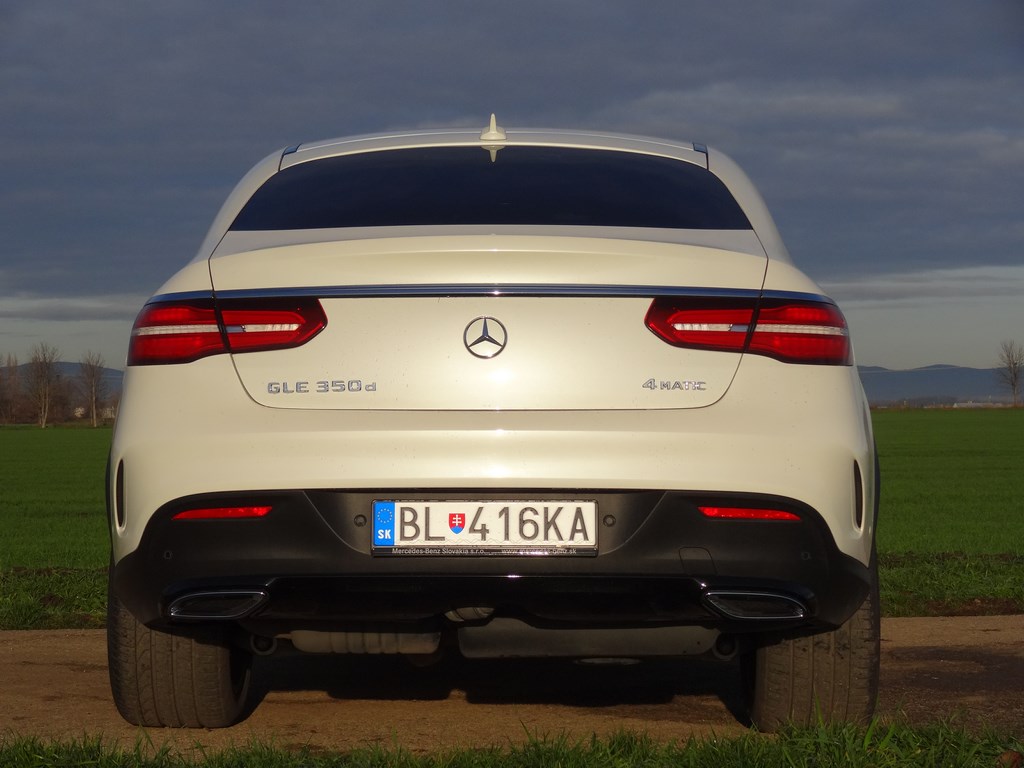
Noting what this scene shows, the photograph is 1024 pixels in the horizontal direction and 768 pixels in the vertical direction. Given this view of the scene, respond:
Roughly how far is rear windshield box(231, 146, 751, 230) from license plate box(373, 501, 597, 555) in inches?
32.7

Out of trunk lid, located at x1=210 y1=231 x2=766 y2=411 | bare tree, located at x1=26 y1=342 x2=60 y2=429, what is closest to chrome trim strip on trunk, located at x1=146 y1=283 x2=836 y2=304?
trunk lid, located at x1=210 y1=231 x2=766 y2=411

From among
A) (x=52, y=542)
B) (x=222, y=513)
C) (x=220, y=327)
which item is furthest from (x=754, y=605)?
(x=52, y=542)

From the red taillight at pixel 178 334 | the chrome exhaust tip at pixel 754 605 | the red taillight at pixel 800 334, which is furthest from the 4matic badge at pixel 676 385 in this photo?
the red taillight at pixel 178 334

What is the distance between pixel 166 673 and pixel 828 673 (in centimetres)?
195

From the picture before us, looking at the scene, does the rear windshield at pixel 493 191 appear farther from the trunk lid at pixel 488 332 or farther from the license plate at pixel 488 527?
the license plate at pixel 488 527

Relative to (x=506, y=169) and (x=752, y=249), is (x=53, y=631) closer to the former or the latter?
(x=506, y=169)

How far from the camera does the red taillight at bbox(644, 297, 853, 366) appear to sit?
129 inches

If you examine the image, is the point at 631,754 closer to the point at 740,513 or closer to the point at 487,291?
the point at 740,513

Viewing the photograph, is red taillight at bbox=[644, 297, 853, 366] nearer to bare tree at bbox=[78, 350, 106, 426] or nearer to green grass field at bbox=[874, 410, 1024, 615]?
green grass field at bbox=[874, 410, 1024, 615]

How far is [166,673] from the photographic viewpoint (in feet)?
12.7

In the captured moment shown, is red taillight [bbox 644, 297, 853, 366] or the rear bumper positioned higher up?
red taillight [bbox 644, 297, 853, 366]

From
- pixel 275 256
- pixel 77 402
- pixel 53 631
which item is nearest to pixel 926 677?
pixel 275 256

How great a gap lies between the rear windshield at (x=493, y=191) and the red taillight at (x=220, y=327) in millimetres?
440

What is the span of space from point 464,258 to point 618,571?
2.88ft
